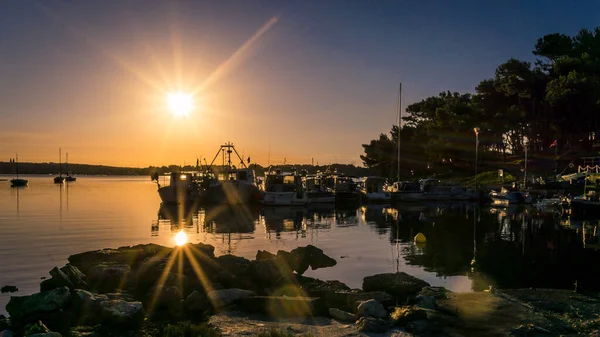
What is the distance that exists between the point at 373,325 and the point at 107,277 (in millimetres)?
10044

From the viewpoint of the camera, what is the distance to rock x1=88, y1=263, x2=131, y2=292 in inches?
694

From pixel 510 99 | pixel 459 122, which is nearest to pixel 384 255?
pixel 459 122

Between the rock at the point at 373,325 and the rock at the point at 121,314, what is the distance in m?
6.07

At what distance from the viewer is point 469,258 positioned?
26328mm

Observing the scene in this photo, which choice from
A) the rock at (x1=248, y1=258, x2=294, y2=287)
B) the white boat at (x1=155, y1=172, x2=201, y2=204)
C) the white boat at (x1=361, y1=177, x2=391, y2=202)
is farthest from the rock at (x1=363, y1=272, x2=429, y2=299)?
the white boat at (x1=155, y1=172, x2=201, y2=204)

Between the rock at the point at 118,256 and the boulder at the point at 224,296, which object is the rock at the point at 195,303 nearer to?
the boulder at the point at 224,296

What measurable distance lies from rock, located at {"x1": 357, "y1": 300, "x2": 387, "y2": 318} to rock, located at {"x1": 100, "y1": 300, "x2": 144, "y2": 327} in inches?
244

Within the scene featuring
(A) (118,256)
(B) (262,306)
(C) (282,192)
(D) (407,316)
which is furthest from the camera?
(C) (282,192)

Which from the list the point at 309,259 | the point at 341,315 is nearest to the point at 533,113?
the point at 309,259

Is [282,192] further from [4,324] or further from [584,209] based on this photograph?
[4,324]

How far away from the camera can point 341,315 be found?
1439 centimetres

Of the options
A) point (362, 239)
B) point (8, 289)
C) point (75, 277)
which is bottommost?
point (362, 239)

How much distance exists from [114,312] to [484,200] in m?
68.1

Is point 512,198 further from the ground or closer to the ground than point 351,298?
further from the ground
